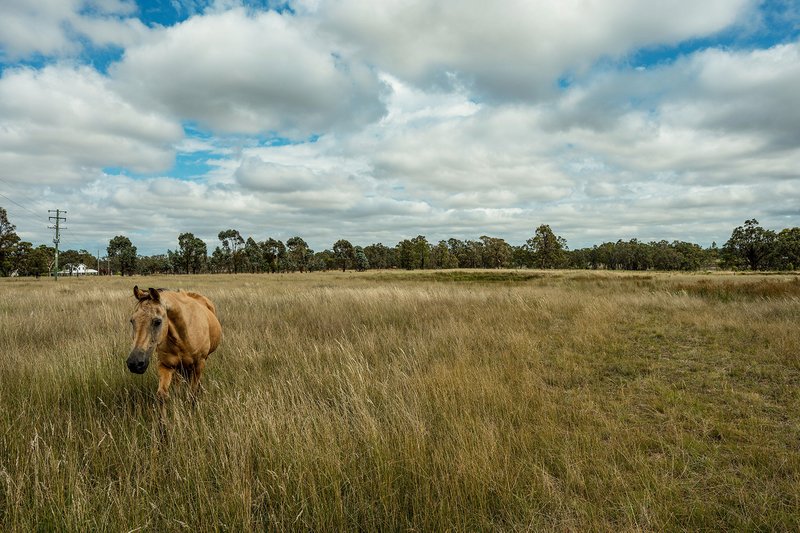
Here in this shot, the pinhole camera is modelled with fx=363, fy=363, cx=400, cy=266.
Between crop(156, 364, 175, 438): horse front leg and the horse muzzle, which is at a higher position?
the horse muzzle

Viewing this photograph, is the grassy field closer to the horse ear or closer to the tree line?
the horse ear

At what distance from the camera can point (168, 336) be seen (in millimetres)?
4207

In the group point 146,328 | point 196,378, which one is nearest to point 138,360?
point 146,328

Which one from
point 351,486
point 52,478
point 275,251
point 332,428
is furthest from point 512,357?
point 275,251

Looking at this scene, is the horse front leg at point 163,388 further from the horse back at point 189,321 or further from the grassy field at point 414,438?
the horse back at point 189,321

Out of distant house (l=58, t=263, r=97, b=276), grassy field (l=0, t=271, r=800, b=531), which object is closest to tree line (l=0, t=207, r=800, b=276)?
distant house (l=58, t=263, r=97, b=276)

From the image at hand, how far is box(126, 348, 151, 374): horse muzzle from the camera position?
333cm

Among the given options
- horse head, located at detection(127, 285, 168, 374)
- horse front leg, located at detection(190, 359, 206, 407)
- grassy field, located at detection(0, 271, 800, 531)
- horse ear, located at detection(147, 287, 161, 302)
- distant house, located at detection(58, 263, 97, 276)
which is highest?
horse ear, located at detection(147, 287, 161, 302)

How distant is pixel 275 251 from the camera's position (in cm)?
9944

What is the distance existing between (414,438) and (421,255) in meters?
105

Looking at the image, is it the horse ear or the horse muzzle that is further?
the horse ear

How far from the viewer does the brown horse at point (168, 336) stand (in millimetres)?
3518

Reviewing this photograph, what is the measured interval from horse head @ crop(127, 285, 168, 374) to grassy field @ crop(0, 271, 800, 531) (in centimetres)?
74

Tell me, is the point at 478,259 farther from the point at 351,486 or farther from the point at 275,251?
the point at 351,486
